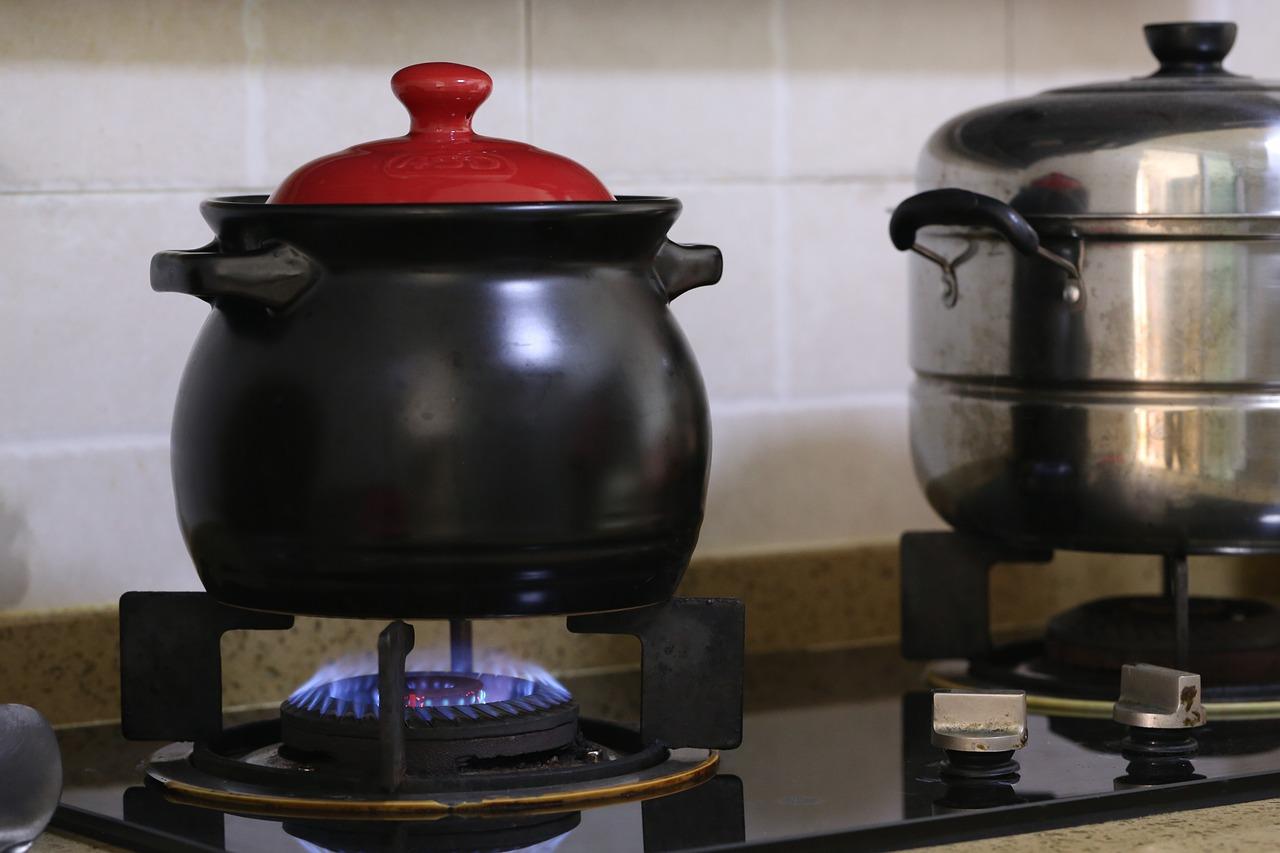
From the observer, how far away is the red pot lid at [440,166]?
0.94 m

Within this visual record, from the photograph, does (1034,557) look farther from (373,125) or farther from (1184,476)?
(373,125)

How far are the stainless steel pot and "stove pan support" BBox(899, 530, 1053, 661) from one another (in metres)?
0.11

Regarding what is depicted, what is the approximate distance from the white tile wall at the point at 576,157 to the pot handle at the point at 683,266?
0.36 metres

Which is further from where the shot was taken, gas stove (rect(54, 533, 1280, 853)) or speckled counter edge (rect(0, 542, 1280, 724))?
speckled counter edge (rect(0, 542, 1280, 724))

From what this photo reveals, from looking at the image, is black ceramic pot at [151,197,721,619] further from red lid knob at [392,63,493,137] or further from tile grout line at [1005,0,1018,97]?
tile grout line at [1005,0,1018,97]

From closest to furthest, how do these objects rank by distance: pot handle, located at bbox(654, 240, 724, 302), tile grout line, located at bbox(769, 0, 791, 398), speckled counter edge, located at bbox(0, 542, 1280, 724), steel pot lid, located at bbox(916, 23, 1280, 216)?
pot handle, located at bbox(654, 240, 724, 302) → steel pot lid, located at bbox(916, 23, 1280, 216) → speckled counter edge, located at bbox(0, 542, 1280, 724) → tile grout line, located at bbox(769, 0, 791, 398)

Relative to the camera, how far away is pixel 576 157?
4.49 ft

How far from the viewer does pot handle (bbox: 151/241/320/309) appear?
2.95 feet

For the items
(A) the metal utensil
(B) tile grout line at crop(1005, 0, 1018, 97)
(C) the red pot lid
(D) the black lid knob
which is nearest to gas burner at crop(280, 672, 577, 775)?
(A) the metal utensil

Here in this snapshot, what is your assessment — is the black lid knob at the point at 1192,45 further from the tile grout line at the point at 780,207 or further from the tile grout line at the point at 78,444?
the tile grout line at the point at 78,444

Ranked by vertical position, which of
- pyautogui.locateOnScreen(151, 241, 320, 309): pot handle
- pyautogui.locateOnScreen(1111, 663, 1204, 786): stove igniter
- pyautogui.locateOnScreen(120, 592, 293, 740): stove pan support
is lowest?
pyautogui.locateOnScreen(1111, 663, 1204, 786): stove igniter

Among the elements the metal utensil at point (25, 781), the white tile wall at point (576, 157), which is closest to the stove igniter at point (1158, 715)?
the white tile wall at point (576, 157)

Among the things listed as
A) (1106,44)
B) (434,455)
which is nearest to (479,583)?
(434,455)

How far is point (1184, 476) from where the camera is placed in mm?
1121
